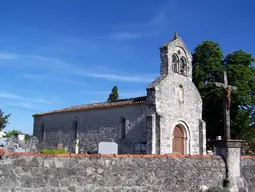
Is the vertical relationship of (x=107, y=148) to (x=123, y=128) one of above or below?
below

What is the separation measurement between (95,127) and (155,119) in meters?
6.11

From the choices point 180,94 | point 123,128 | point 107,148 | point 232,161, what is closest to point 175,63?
point 180,94

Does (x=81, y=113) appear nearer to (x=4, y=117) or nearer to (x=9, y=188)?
(x=4, y=117)

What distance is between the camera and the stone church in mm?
21766

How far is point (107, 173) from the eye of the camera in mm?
8719

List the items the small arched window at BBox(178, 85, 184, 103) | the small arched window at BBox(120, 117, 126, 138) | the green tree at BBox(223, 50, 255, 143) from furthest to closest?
the green tree at BBox(223, 50, 255, 143), the small arched window at BBox(178, 85, 184, 103), the small arched window at BBox(120, 117, 126, 138)

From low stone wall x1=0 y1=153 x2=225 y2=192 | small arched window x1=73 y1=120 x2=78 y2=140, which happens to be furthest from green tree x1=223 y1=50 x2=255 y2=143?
low stone wall x1=0 y1=153 x2=225 y2=192

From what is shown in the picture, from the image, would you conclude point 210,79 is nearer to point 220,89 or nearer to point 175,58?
point 220,89

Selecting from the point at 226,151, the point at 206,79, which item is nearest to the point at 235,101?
Answer: the point at 206,79

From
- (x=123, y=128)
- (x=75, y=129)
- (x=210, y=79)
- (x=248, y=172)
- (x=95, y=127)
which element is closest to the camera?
(x=248, y=172)

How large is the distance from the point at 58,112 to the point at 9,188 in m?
21.6

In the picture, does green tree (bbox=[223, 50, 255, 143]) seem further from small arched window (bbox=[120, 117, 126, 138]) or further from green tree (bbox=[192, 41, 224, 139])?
small arched window (bbox=[120, 117, 126, 138])

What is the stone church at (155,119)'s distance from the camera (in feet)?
71.4

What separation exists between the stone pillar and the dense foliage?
18297 millimetres
